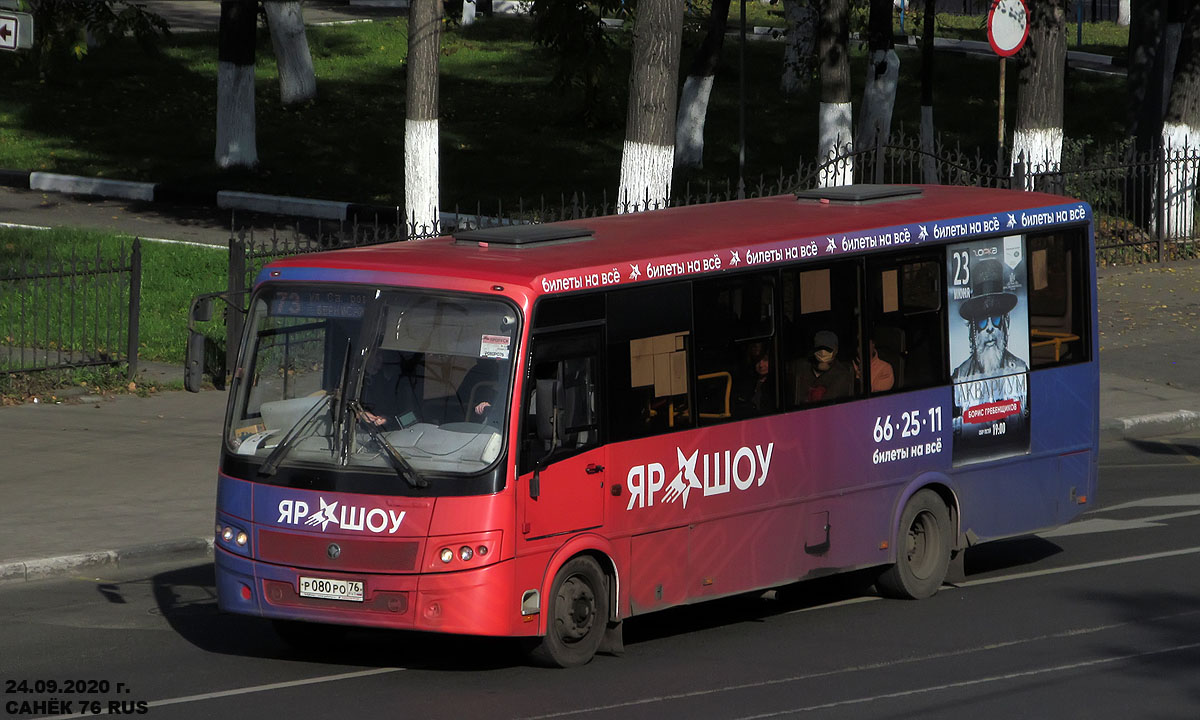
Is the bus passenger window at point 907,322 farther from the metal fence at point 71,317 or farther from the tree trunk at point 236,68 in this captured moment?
the tree trunk at point 236,68

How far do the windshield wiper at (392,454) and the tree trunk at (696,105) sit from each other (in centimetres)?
2195

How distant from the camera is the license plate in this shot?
870 cm

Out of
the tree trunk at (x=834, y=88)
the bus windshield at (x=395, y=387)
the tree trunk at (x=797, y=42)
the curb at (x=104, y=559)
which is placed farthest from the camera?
the tree trunk at (x=797, y=42)

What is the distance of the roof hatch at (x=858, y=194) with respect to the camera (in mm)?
11445

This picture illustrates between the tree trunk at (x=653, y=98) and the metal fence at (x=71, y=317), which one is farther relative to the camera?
the tree trunk at (x=653, y=98)

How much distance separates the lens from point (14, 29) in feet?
44.6

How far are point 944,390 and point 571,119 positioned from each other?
23.1 meters

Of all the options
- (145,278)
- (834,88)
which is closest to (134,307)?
(145,278)

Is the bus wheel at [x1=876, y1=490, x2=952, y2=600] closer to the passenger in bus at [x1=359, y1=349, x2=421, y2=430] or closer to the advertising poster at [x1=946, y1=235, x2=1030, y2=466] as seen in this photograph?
the advertising poster at [x1=946, y1=235, x2=1030, y2=466]

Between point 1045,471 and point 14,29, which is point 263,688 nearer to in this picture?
point 1045,471

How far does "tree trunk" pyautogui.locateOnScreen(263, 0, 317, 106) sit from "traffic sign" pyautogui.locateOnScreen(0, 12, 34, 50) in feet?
63.6

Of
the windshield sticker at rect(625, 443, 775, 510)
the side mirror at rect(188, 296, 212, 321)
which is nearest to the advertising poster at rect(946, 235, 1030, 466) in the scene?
the windshield sticker at rect(625, 443, 775, 510)

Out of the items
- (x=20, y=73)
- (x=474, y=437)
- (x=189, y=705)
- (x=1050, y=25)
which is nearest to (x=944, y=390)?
(x=474, y=437)

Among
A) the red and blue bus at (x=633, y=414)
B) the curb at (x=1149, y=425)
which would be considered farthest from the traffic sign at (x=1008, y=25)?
the red and blue bus at (x=633, y=414)
